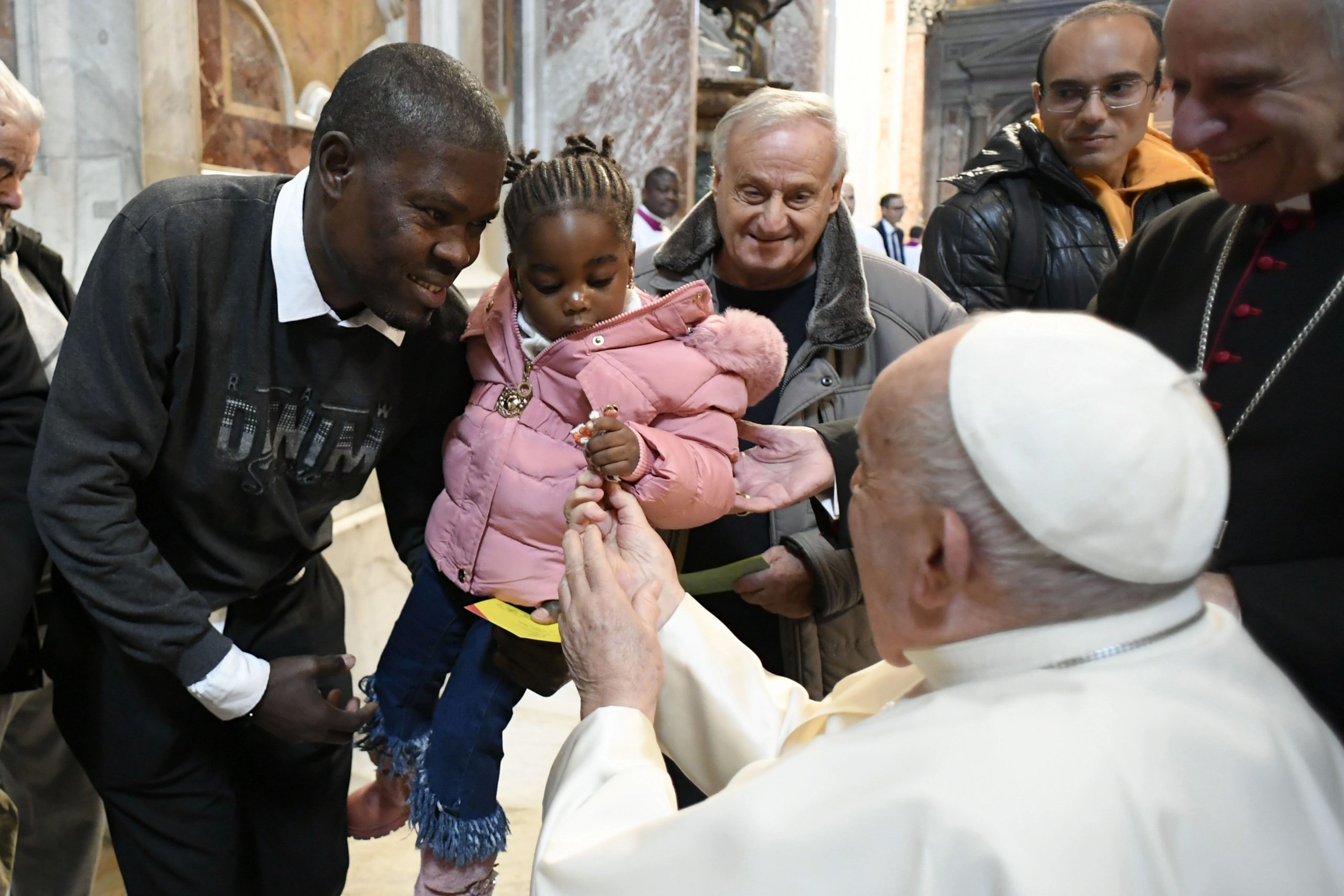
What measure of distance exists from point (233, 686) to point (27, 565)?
467mm

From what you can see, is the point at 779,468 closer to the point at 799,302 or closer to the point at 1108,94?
the point at 799,302

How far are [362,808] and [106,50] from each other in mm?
2159

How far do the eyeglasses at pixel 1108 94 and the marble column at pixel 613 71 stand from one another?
239 cm

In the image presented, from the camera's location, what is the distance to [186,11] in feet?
10.1

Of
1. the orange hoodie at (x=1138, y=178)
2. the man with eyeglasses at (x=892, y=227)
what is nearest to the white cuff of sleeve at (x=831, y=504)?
the orange hoodie at (x=1138, y=178)

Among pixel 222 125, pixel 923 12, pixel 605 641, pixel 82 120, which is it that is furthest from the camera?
pixel 923 12

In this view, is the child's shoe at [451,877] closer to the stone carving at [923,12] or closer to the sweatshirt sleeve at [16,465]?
the sweatshirt sleeve at [16,465]

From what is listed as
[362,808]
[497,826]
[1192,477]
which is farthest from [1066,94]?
[362,808]

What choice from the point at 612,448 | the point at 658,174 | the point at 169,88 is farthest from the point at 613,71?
the point at 612,448

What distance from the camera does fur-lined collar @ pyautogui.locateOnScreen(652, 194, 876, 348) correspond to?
7.96ft

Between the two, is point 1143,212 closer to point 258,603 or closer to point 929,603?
point 929,603

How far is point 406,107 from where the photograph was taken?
1739 millimetres

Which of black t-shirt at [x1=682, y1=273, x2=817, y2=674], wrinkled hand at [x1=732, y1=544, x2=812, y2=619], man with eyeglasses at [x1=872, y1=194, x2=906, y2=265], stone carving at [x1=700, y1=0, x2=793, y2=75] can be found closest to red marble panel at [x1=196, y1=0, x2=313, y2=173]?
black t-shirt at [x1=682, y1=273, x2=817, y2=674]

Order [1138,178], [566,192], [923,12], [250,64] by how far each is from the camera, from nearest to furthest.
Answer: [566,192]
[1138,178]
[250,64]
[923,12]
